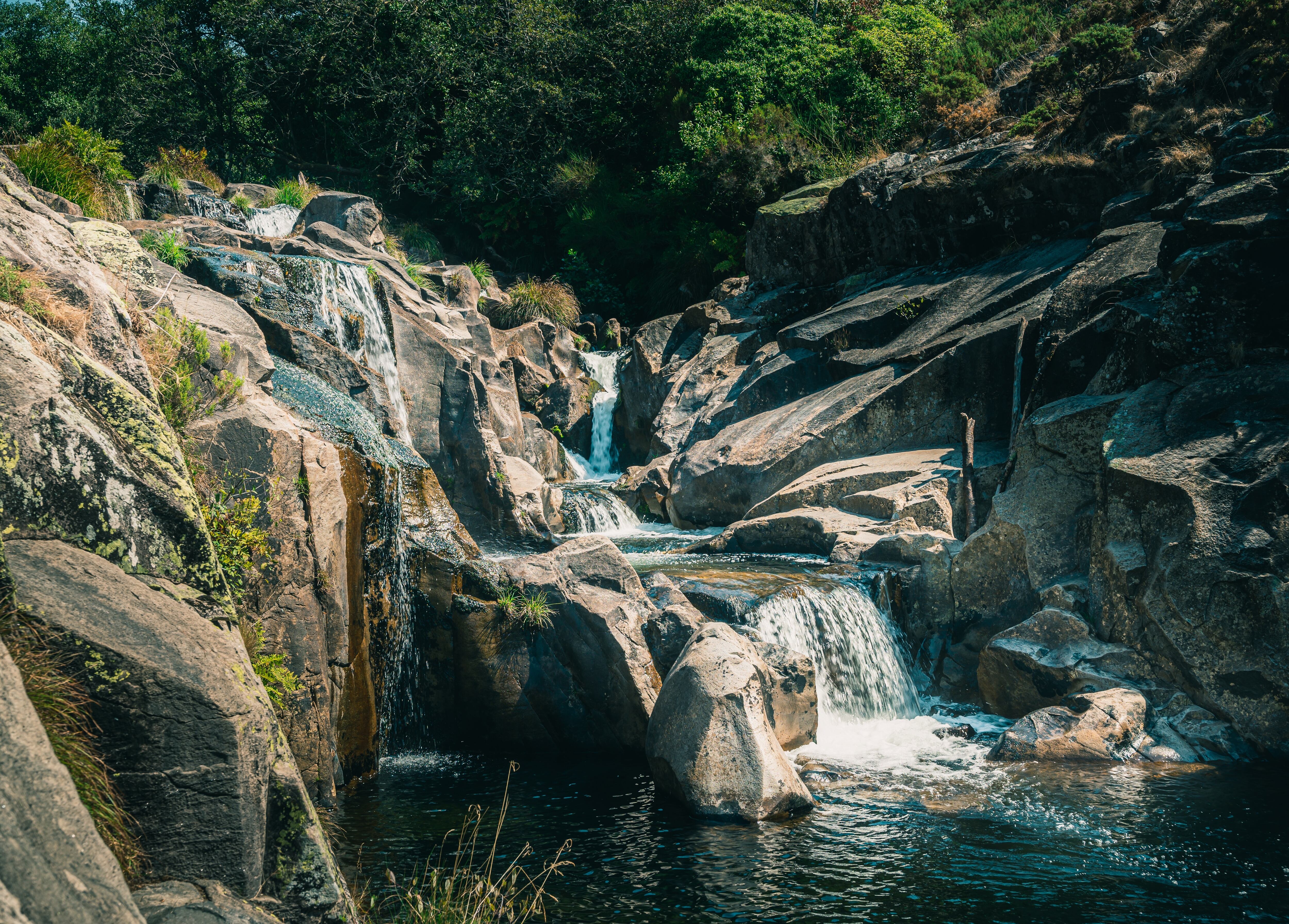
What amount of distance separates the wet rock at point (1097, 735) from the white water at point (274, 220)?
58.1 ft

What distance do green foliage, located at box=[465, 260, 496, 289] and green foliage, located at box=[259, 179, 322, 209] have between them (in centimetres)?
441

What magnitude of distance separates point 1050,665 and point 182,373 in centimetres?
841

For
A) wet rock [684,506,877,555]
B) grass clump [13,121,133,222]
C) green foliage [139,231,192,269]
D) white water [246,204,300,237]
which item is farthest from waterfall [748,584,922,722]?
white water [246,204,300,237]

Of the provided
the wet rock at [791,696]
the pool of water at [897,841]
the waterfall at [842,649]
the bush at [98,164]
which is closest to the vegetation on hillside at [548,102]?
the bush at [98,164]

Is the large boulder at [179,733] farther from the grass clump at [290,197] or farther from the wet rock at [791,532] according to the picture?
the grass clump at [290,197]

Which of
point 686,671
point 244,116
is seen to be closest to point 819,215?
point 686,671

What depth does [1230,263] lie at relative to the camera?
8.92 m

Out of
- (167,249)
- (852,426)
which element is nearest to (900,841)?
(852,426)

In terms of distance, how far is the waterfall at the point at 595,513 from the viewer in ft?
51.3

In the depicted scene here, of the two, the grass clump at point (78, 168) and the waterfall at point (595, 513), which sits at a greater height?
the grass clump at point (78, 168)

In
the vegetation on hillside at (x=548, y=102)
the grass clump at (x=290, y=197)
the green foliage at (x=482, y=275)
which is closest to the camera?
the grass clump at (x=290, y=197)

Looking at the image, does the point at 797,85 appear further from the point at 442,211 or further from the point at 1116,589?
the point at 1116,589

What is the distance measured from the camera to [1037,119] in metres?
16.0

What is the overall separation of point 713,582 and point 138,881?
296 inches
